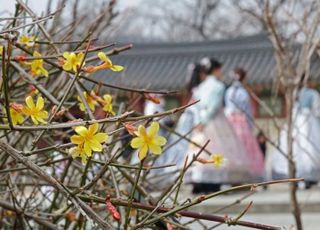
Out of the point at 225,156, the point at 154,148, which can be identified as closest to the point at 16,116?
the point at 154,148

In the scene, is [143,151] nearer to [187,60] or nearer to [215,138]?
[215,138]

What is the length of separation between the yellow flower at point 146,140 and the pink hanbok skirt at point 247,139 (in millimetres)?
9347

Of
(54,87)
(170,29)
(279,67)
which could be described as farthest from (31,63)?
(170,29)

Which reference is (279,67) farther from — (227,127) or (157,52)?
(157,52)

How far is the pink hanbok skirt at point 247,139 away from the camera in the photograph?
433 inches

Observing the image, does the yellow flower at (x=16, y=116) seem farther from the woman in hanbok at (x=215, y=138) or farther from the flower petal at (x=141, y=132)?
the woman in hanbok at (x=215, y=138)

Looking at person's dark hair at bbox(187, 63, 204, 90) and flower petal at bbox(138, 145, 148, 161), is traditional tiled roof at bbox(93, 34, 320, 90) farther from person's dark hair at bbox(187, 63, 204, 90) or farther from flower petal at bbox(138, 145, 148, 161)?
flower petal at bbox(138, 145, 148, 161)

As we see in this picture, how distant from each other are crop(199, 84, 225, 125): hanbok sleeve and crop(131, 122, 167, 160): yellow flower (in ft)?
25.3

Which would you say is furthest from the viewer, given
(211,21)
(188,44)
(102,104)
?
(211,21)

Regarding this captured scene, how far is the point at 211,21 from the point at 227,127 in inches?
1104

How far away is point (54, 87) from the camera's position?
289 cm

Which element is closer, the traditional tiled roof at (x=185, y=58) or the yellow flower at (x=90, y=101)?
the yellow flower at (x=90, y=101)

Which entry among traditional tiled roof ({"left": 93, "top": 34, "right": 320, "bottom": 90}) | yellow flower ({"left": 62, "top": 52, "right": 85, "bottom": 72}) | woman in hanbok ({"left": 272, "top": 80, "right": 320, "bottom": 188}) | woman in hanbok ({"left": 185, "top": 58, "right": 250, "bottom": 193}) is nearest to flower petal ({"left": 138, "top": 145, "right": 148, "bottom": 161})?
yellow flower ({"left": 62, "top": 52, "right": 85, "bottom": 72})

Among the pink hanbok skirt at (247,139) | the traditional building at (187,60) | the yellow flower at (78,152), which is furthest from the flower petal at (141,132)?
the traditional building at (187,60)
